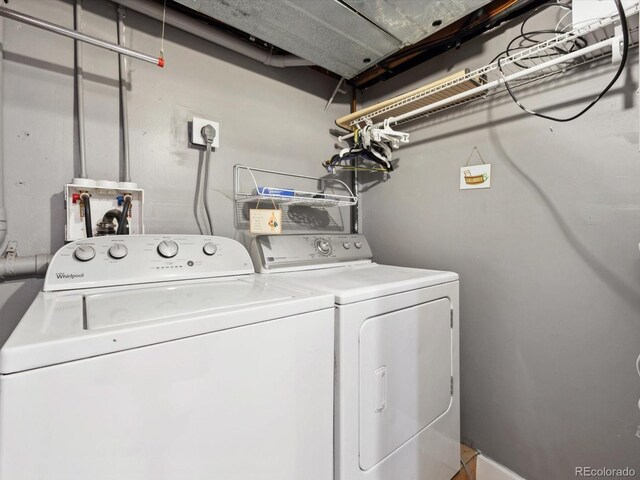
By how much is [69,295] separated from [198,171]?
0.82m

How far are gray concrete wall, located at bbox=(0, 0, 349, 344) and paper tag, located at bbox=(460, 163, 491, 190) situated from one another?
2.94ft

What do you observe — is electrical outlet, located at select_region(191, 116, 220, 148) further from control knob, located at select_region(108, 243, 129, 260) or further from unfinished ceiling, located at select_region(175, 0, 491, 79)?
control knob, located at select_region(108, 243, 129, 260)

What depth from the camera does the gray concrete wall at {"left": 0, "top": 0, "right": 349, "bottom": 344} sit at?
1.11 m

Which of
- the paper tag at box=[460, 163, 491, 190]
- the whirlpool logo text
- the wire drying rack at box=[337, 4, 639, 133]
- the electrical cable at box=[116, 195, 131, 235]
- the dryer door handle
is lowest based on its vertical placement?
the dryer door handle

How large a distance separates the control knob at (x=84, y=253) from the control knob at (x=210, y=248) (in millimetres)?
357

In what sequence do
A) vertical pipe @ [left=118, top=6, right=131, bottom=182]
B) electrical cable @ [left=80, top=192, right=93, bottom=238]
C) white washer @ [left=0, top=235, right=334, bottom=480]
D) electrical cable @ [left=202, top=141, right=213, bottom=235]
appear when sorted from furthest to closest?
electrical cable @ [left=202, top=141, right=213, bottom=235] < vertical pipe @ [left=118, top=6, right=131, bottom=182] < electrical cable @ [left=80, top=192, right=93, bottom=238] < white washer @ [left=0, top=235, right=334, bottom=480]

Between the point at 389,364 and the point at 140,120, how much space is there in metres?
1.47

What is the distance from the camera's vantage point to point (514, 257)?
136cm

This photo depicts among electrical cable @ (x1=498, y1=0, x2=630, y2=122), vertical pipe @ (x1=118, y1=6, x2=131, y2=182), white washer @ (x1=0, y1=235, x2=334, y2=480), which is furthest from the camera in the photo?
vertical pipe @ (x1=118, y1=6, x2=131, y2=182)

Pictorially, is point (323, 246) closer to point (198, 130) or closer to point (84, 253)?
point (198, 130)

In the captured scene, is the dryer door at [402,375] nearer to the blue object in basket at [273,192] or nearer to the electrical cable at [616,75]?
the blue object in basket at [273,192]

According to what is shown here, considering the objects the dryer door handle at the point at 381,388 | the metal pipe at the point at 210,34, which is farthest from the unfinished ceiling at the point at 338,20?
→ the dryer door handle at the point at 381,388

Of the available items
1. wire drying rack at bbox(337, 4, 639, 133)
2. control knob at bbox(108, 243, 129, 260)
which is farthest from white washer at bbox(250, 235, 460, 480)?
wire drying rack at bbox(337, 4, 639, 133)

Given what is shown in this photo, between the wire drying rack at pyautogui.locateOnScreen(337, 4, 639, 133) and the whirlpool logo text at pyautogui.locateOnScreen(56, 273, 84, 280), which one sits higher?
the wire drying rack at pyautogui.locateOnScreen(337, 4, 639, 133)
